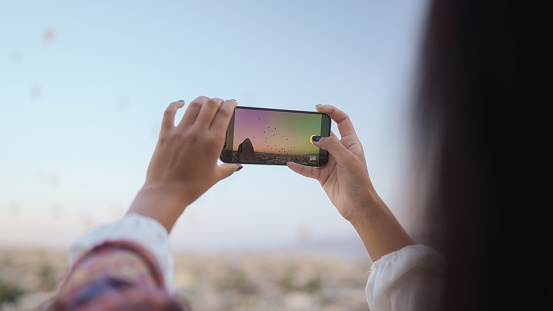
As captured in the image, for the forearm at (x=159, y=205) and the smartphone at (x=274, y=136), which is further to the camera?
the smartphone at (x=274, y=136)

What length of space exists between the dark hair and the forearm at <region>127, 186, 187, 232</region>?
0.19 meters

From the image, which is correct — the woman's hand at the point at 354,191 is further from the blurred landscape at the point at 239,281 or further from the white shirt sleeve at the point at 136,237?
the blurred landscape at the point at 239,281

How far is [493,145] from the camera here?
0.28m

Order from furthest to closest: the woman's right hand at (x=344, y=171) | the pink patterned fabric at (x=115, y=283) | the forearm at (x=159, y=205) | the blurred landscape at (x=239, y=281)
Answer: the blurred landscape at (x=239, y=281), the woman's right hand at (x=344, y=171), the forearm at (x=159, y=205), the pink patterned fabric at (x=115, y=283)

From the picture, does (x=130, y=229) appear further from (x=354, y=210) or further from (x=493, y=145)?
(x=354, y=210)

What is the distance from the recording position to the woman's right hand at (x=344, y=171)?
0.55 metres

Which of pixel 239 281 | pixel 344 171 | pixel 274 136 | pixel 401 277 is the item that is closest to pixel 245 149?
pixel 274 136

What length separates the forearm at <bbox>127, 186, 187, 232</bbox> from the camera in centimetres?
32

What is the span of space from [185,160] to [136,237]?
13 cm

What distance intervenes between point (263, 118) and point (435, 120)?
36 cm

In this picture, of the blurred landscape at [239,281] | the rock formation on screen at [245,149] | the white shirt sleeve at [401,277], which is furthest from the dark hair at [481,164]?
the blurred landscape at [239,281]

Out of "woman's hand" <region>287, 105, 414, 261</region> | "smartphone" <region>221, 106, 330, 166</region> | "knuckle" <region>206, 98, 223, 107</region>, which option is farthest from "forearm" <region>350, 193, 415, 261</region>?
Answer: "knuckle" <region>206, 98, 223, 107</region>

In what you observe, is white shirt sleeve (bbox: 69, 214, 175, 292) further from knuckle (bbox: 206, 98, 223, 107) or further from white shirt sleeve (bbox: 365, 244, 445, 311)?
white shirt sleeve (bbox: 365, 244, 445, 311)

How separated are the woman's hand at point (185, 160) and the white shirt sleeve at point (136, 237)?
4 cm
